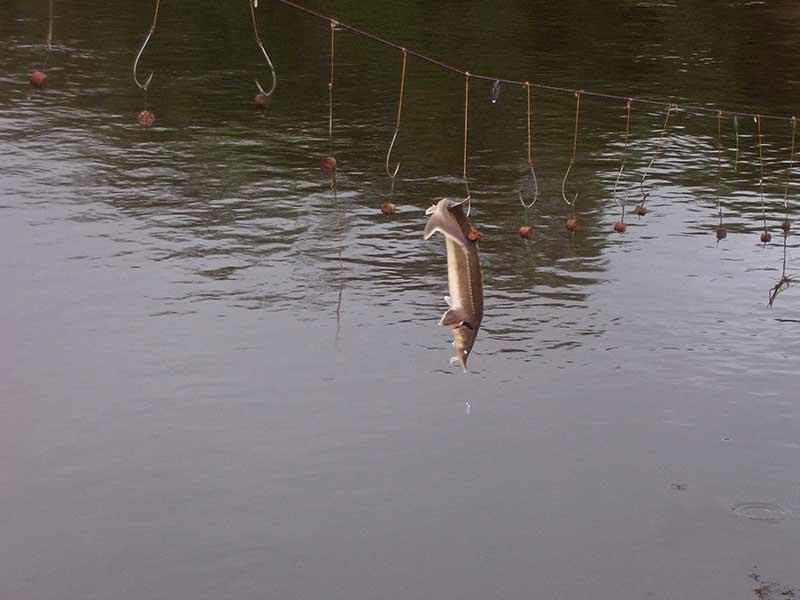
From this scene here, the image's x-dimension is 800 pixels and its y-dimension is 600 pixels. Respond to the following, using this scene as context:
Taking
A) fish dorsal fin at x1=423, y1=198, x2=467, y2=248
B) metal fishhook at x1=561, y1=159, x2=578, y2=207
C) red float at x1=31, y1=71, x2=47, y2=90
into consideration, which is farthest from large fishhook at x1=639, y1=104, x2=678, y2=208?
fish dorsal fin at x1=423, y1=198, x2=467, y2=248

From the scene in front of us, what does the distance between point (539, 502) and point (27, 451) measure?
5.51 meters

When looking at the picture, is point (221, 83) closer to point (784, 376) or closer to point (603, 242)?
point (603, 242)

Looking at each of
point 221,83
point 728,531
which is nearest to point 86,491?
point 728,531

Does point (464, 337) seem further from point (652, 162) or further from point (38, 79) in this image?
point (652, 162)

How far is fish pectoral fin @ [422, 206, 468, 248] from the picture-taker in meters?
10.2

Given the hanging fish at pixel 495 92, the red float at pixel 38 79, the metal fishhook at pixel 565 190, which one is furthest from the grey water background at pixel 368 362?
the red float at pixel 38 79

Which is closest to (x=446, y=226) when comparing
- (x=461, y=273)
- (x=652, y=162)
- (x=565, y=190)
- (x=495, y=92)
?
(x=461, y=273)

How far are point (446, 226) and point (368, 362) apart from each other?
30.7 feet

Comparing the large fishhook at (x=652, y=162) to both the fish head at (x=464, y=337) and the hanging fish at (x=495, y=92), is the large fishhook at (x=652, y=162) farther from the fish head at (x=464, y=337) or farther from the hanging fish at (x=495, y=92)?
the fish head at (x=464, y=337)

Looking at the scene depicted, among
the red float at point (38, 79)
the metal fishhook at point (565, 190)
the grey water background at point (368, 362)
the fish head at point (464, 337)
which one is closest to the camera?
the fish head at point (464, 337)

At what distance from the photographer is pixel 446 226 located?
10234mm

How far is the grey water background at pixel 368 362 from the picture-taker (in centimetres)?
1461

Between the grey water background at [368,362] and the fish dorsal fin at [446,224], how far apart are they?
4.75 meters

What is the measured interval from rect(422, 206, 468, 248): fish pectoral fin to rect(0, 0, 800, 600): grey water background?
474 cm
